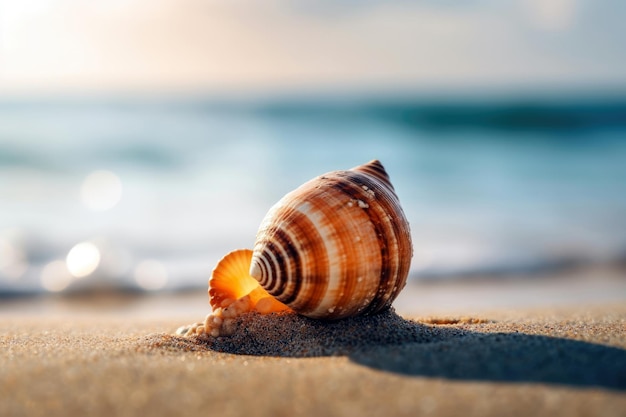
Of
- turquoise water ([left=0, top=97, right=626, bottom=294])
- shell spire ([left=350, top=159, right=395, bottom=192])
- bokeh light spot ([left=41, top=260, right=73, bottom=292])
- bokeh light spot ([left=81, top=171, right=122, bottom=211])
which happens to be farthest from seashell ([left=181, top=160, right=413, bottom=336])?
bokeh light spot ([left=81, top=171, right=122, bottom=211])

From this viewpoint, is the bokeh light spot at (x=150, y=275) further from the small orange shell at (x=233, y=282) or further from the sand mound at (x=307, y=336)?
the sand mound at (x=307, y=336)

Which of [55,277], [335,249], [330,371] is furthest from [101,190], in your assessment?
[330,371]

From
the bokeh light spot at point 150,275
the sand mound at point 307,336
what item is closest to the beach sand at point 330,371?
the sand mound at point 307,336

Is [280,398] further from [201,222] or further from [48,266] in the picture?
[201,222]

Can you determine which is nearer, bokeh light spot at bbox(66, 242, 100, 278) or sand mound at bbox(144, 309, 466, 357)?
sand mound at bbox(144, 309, 466, 357)

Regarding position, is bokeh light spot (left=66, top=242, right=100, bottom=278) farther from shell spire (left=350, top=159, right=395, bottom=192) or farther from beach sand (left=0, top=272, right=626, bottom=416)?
shell spire (left=350, top=159, right=395, bottom=192)

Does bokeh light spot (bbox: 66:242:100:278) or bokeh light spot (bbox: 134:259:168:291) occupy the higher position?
bokeh light spot (bbox: 66:242:100:278)

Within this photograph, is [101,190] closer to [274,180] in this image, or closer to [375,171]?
[274,180]

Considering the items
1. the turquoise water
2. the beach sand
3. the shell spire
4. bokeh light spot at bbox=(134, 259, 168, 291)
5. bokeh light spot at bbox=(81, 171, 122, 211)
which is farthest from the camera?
bokeh light spot at bbox=(81, 171, 122, 211)
